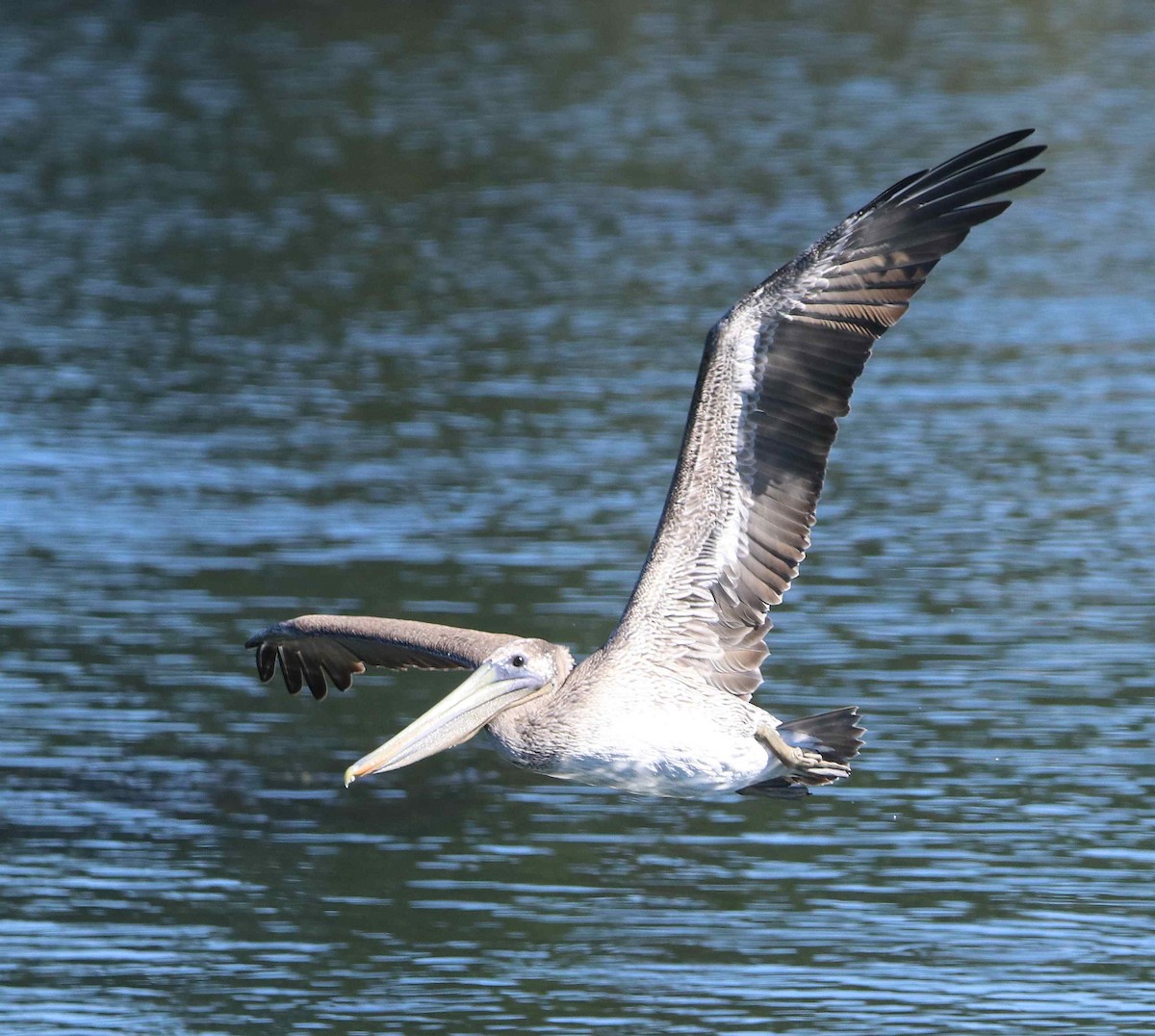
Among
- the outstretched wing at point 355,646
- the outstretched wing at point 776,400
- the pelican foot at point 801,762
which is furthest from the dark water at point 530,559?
the outstretched wing at point 776,400

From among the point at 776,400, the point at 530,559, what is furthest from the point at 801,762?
the point at 530,559

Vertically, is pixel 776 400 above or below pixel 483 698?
above

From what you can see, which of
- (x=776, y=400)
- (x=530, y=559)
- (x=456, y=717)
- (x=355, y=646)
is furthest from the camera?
(x=530, y=559)

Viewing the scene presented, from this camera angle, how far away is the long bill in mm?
8133

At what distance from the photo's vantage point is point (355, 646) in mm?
9430

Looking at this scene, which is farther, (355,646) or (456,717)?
(355,646)

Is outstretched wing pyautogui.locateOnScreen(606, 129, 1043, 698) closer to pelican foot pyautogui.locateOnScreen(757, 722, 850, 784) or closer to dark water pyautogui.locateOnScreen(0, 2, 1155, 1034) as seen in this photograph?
pelican foot pyautogui.locateOnScreen(757, 722, 850, 784)

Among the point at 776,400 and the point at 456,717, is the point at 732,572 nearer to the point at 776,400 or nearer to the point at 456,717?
the point at 776,400

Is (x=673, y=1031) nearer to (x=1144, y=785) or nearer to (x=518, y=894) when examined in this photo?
(x=518, y=894)

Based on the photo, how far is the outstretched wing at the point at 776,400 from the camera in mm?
8523

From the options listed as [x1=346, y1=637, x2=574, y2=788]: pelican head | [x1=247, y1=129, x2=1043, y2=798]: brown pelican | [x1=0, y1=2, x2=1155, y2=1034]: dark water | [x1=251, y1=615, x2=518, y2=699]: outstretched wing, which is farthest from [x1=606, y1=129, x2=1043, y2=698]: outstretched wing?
[x1=0, y1=2, x2=1155, y2=1034]: dark water

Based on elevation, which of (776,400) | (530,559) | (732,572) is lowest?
(530,559)

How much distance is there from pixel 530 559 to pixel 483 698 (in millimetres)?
5545

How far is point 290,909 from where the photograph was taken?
9.98 meters
